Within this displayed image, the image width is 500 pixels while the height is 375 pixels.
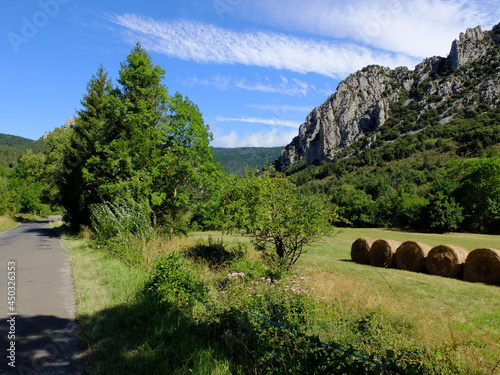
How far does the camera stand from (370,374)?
2838 millimetres

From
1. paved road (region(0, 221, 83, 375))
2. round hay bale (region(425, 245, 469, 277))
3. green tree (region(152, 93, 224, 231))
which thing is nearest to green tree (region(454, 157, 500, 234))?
round hay bale (region(425, 245, 469, 277))

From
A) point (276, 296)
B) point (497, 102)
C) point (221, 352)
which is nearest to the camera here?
point (221, 352)

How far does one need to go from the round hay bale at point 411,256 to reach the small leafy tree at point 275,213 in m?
5.61

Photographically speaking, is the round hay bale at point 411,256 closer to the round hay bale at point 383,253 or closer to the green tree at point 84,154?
the round hay bale at point 383,253

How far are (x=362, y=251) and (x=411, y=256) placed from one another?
277 centimetres

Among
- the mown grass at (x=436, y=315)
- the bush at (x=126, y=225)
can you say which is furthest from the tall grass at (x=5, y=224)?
the mown grass at (x=436, y=315)

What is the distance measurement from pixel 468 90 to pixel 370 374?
153 m

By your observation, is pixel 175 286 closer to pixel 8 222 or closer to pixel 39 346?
pixel 39 346

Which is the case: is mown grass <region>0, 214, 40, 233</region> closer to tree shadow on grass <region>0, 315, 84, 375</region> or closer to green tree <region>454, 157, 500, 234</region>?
tree shadow on grass <region>0, 315, 84, 375</region>

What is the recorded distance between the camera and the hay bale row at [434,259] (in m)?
11.7

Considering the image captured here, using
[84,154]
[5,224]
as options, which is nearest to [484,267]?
[84,154]

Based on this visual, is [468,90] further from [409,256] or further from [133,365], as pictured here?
[133,365]

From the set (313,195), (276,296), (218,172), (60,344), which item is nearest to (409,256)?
Answer: (313,195)

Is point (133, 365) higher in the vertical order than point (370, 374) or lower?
lower
